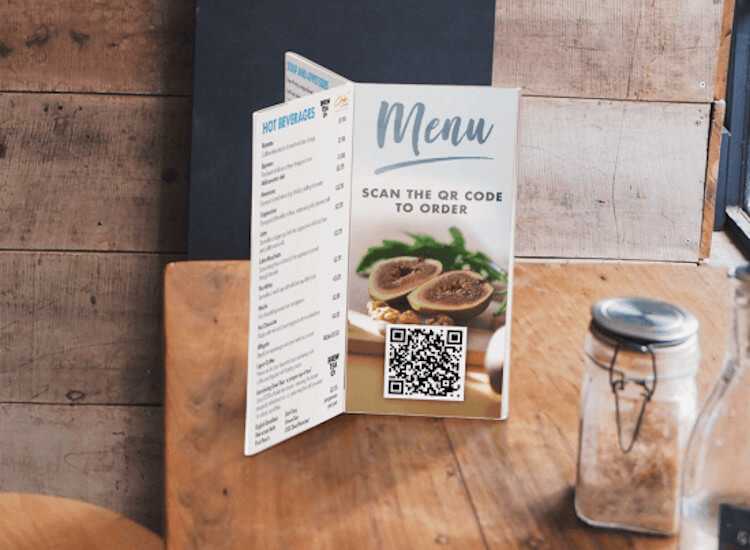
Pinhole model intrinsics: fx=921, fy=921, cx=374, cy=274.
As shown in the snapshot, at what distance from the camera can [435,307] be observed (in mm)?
814

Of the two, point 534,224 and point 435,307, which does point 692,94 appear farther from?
point 435,307

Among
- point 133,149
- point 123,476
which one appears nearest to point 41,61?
point 133,149

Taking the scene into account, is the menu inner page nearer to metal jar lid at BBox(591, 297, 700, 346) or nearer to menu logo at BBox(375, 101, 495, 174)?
menu logo at BBox(375, 101, 495, 174)

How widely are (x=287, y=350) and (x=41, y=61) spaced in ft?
3.74

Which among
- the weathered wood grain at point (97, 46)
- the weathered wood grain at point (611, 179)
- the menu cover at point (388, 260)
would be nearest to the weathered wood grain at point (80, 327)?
the weathered wood grain at point (97, 46)

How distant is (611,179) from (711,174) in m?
0.19

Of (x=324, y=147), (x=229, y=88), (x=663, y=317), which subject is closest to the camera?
(x=663, y=317)

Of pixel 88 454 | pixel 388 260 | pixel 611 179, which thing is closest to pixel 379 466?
pixel 388 260

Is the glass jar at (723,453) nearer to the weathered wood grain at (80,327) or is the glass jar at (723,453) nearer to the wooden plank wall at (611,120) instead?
the wooden plank wall at (611,120)

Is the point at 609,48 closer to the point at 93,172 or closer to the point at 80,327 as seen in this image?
the point at 93,172

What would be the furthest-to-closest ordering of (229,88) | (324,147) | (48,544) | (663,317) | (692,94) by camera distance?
(692,94) → (229,88) → (48,544) → (324,147) → (663,317)

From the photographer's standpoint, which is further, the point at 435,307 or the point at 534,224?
the point at 534,224

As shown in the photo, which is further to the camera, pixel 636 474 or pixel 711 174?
pixel 711 174

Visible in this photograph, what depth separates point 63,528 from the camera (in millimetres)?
979
